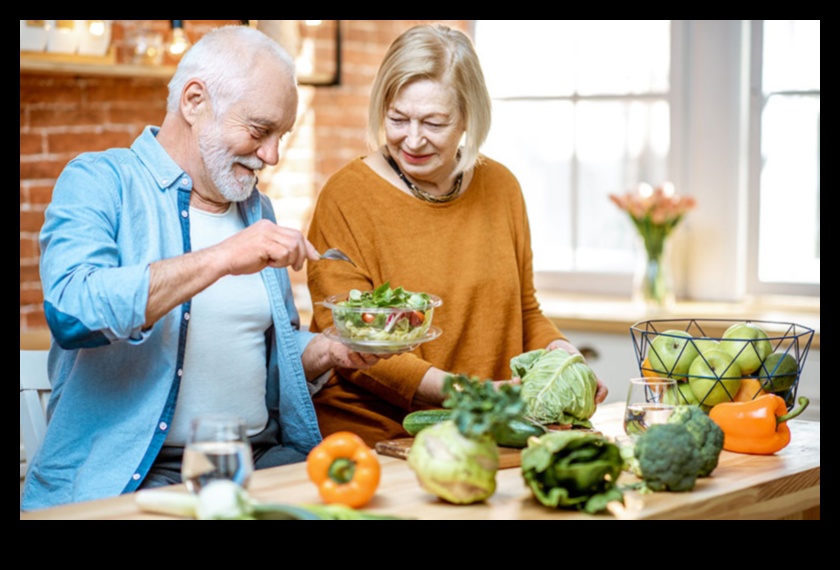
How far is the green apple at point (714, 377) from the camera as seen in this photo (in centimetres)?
217

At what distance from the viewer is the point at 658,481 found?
183cm

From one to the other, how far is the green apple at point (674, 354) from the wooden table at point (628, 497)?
0.59 ft

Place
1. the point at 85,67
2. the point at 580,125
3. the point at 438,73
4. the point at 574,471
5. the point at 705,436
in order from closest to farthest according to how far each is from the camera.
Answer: the point at 574,471, the point at 705,436, the point at 438,73, the point at 85,67, the point at 580,125

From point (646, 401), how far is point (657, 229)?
89.6 inches

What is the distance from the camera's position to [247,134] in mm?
2283

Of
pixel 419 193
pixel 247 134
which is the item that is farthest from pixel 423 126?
pixel 247 134

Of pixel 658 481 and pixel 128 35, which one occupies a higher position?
pixel 128 35

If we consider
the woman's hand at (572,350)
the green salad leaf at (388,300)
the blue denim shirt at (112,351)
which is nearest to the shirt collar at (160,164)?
the blue denim shirt at (112,351)

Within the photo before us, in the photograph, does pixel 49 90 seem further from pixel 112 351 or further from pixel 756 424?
pixel 756 424

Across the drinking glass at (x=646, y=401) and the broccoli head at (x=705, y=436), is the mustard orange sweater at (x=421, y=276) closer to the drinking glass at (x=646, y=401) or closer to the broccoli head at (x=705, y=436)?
the drinking glass at (x=646, y=401)

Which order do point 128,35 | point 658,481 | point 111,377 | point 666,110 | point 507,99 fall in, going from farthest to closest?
point 507,99, point 666,110, point 128,35, point 111,377, point 658,481

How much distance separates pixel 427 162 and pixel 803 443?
1.05 metres
